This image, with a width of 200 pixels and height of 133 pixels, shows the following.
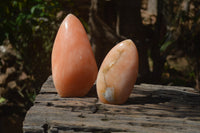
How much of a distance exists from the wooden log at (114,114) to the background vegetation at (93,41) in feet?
3.42

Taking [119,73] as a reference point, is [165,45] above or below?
below

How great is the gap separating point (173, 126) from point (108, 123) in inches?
9.3

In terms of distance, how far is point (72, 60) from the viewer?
1196 millimetres

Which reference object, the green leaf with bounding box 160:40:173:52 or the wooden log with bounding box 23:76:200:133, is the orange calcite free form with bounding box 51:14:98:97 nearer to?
the wooden log with bounding box 23:76:200:133

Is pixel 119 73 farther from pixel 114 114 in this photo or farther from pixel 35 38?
pixel 35 38

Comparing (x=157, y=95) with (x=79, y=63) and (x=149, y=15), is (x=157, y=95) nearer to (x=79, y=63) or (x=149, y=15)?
(x=79, y=63)

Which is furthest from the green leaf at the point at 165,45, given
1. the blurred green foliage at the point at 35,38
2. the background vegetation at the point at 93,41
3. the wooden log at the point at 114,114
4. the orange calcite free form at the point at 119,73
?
the orange calcite free form at the point at 119,73

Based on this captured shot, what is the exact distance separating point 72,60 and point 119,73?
211mm

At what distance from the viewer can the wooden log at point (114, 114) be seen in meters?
1.00

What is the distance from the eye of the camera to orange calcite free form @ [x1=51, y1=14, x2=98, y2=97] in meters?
1.20

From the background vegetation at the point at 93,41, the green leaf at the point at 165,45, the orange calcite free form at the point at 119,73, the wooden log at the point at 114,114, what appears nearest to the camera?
the wooden log at the point at 114,114

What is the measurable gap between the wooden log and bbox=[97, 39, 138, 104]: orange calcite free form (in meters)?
0.06

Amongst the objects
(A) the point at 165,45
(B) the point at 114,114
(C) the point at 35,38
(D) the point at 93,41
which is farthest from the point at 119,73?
(C) the point at 35,38

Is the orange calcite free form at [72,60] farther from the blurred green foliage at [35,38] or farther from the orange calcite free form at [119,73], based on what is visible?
the blurred green foliage at [35,38]
